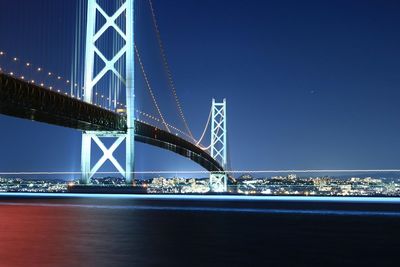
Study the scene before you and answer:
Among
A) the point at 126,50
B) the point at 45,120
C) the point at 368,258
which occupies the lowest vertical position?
the point at 368,258

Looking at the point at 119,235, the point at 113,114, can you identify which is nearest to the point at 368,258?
the point at 119,235

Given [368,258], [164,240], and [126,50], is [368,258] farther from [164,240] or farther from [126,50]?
[126,50]

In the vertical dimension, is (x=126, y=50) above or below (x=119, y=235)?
above

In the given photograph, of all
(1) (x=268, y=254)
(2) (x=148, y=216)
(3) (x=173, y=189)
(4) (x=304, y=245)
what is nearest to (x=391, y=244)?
(4) (x=304, y=245)

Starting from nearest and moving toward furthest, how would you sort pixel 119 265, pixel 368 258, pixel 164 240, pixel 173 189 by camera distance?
pixel 119 265
pixel 368 258
pixel 164 240
pixel 173 189

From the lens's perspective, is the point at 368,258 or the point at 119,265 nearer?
the point at 119,265

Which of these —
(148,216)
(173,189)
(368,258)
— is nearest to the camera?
(368,258)
